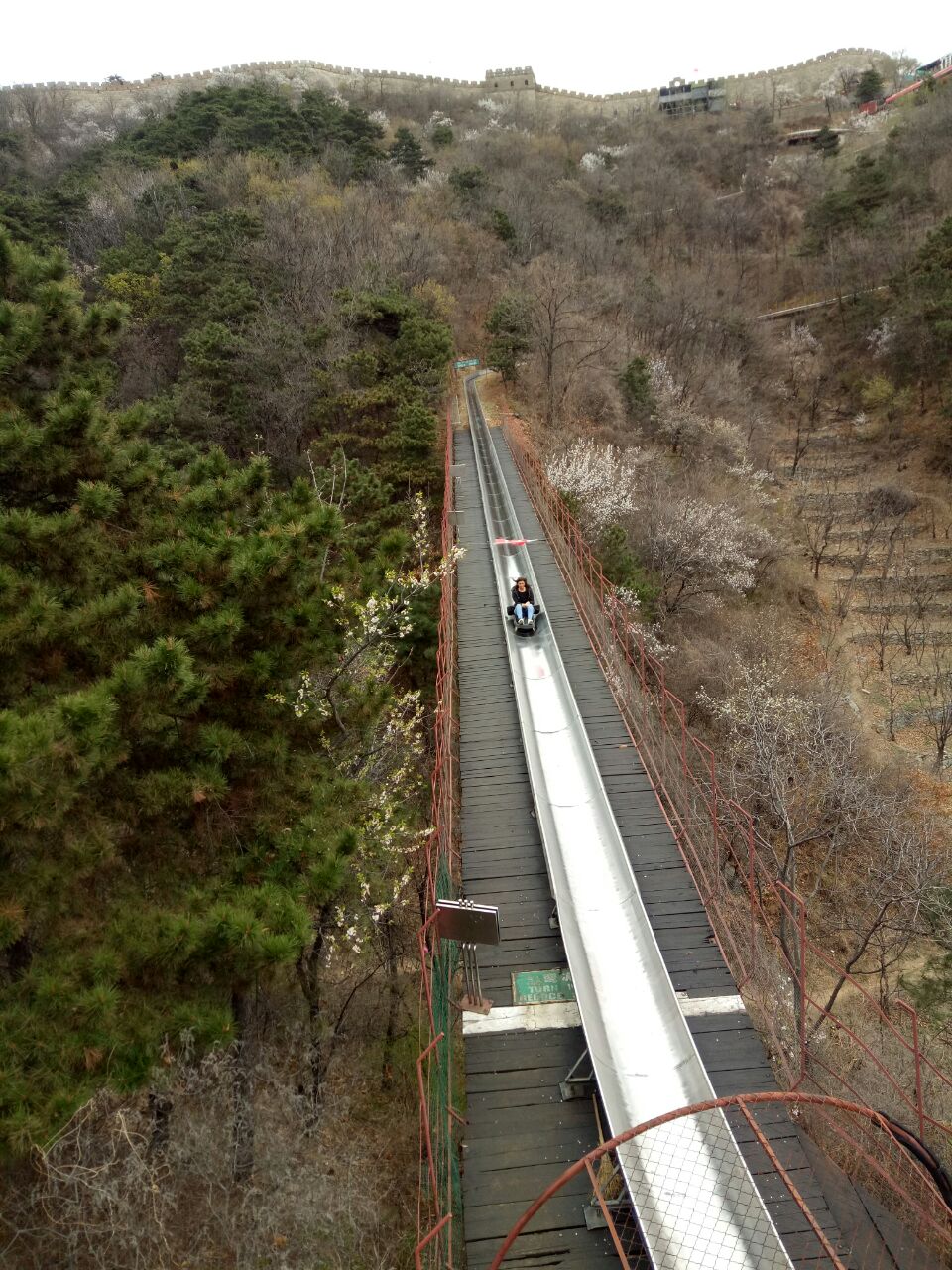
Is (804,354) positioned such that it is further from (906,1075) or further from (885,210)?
(906,1075)

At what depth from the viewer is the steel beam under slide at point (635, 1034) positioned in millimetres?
5578

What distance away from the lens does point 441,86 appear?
73.1 meters

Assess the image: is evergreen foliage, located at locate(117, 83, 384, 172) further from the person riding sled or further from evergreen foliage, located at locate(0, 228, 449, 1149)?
evergreen foliage, located at locate(0, 228, 449, 1149)

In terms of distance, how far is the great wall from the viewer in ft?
212

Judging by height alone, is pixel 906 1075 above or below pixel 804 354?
below

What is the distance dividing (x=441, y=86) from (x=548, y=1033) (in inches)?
3476

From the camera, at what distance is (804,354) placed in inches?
1700

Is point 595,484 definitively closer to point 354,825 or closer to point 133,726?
point 354,825

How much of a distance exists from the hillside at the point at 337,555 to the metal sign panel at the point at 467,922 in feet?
3.35

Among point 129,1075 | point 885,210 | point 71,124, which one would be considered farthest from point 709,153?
point 129,1075

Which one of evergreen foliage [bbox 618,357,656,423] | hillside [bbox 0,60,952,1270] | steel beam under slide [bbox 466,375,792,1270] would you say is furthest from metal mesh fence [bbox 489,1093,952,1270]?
evergreen foliage [bbox 618,357,656,423]

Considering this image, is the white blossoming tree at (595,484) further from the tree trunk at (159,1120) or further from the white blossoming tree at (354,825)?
the tree trunk at (159,1120)

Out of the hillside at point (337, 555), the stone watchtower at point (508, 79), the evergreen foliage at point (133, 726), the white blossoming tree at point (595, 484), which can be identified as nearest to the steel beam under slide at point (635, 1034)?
the hillside at point (337, 555)

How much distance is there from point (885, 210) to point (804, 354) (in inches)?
395
